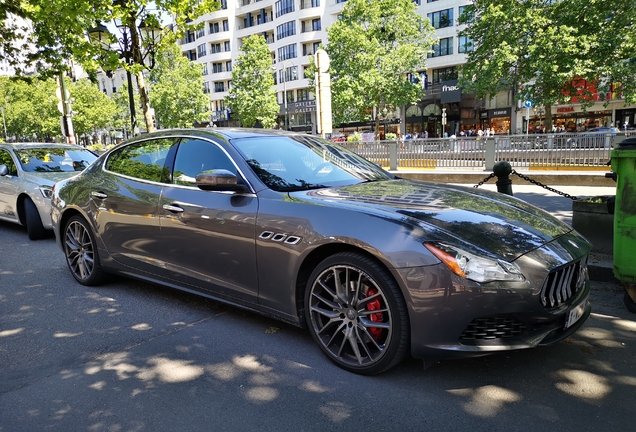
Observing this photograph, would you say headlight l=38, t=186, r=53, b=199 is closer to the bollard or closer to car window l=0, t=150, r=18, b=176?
car window l=0, t=150, r=18, b=176

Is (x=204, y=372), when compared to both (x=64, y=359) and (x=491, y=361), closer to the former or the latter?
(x=64, y=359)

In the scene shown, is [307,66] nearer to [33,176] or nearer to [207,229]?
[33,176]

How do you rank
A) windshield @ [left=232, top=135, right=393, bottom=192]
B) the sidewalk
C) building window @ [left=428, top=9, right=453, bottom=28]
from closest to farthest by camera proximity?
windshield @ [left=232, top=135, right=393, bottom=192], the sidewalk, building window @ [left=428, top=9, right=453, bottom=28]

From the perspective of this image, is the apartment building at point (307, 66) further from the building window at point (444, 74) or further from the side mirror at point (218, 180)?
the side mirror at point (218, 180)

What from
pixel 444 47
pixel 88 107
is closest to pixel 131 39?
pixel 444 47

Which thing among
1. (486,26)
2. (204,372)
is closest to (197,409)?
(204,372)

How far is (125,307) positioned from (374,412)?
280 cm

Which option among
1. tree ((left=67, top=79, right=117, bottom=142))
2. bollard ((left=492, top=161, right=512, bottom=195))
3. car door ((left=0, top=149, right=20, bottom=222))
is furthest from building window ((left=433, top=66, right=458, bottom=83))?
car door ((left=0, top=149, right=20, bottom=222))

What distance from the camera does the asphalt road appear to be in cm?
254

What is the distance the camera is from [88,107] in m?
55.2

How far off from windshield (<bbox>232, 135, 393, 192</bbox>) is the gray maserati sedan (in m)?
0.02

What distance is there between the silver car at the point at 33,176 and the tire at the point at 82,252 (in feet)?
8.60

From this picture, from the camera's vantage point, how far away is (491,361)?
10.1ft

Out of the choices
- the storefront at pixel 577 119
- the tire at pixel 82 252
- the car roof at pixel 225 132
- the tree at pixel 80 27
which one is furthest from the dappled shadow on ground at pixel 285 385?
the storefront at pixel 577 119
